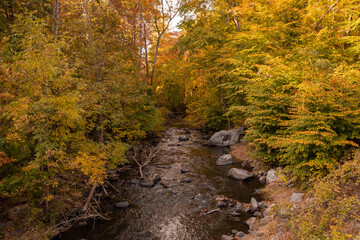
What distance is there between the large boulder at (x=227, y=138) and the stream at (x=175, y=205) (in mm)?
3554

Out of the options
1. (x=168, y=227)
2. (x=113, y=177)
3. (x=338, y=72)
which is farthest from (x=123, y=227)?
(x=338, y=72)

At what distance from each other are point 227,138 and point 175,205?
994cm

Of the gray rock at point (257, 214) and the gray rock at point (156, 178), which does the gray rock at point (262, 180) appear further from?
the gray rock at point (156, 178)

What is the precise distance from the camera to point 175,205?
26.3 ft

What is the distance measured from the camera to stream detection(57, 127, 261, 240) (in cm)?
641

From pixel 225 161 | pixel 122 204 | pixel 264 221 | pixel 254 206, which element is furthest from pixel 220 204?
pixel 225 161

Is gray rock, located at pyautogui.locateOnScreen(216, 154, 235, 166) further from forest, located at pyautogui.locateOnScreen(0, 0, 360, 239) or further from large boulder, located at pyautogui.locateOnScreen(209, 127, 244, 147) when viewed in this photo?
large boulder, located at pyautogui.locateOnScreen(209, 127, 244, 147)

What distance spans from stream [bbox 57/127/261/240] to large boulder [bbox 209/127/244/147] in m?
3.55

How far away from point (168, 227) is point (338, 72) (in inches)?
326

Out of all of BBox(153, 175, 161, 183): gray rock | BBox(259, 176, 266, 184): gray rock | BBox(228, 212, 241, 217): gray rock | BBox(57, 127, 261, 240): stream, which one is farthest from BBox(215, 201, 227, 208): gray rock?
BBox(153, 175, 161, 183): gray rock

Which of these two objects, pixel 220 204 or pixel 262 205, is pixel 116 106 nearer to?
pixel 220 204

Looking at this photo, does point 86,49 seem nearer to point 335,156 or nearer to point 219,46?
point 335,156

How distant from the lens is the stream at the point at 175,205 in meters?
6.41

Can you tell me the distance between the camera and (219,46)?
58.0 ft
